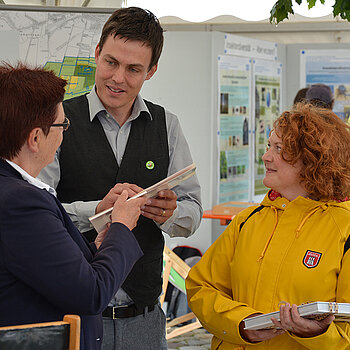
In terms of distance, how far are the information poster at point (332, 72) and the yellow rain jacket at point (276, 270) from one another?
A: 5.55m

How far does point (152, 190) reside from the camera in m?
2.01

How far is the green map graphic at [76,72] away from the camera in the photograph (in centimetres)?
306

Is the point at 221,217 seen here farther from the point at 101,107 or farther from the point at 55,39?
the point at 101,107

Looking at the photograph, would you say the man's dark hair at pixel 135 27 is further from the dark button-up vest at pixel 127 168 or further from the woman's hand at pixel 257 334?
the woman's hand at pixel 257 334

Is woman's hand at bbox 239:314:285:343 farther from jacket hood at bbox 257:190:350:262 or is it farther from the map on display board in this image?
the map on display board

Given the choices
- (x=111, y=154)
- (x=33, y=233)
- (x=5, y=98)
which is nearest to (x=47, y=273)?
(x=33, y=233)

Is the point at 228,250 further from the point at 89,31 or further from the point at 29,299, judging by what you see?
the point at 89,31

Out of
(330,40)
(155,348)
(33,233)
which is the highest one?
(330,40)

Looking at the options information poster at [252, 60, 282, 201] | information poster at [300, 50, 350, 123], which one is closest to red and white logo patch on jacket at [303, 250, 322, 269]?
information poster at [252, 60, 282, 201]

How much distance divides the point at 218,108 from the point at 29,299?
557 cm

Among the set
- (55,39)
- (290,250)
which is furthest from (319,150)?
(55,39)

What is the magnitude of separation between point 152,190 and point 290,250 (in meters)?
0.51

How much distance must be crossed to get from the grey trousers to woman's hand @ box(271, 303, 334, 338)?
0.55 meters

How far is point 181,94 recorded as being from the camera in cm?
730
